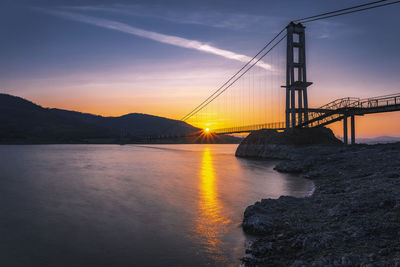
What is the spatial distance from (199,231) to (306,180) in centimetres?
1416

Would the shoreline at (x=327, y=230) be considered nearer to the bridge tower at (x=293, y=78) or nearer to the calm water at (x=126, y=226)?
the calm water at (x=126, y=226)

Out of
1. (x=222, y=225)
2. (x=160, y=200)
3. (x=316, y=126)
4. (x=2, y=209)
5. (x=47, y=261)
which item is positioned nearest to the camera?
(x=47, y=261)

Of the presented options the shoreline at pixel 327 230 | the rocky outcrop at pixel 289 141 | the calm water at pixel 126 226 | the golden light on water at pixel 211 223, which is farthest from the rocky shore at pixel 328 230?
the rocky outcrop at pixel 289 141

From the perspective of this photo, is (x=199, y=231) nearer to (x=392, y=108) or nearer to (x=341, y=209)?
(x=341, y=209)

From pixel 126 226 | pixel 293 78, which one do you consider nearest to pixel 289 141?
pixel 293 78

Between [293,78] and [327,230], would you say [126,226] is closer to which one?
[327,230]

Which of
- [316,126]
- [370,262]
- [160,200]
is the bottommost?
[160,200]

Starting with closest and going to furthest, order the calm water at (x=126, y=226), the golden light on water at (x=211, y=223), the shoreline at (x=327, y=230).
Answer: the shoreline at (x=327, y=230)
the calm water at (x=126, y=226)
the golden light on water at (x=211, y=223)

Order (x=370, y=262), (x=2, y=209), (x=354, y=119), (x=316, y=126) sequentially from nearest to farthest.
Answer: (x=370, y=262)
(x=2, y=209)
(x=354, y=119)
(x=316, y=126)

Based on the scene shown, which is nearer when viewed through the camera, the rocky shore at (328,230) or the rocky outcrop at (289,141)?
the rocky shore at (328,230)

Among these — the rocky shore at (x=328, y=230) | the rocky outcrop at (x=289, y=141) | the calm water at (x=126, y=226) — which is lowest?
the calm water at (x=126, y=226)

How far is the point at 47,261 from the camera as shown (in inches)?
310

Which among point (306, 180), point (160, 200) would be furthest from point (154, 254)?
point (306, 180)

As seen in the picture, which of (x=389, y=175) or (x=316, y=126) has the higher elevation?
(x=316, y=126)
